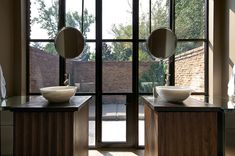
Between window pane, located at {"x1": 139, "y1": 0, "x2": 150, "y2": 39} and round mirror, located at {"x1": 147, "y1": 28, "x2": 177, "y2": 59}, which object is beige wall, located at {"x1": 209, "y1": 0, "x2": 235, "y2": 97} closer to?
round mirror, located at {"x1": 147, "y1": 28, "x2": 177, "y2": 59}

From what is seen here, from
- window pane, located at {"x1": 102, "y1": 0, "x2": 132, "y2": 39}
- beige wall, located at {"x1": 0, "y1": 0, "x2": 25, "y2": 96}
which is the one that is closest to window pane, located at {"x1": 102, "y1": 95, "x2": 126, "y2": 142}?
window pane, located at {"x1": 102, "y1": 0, "x2": 132, "y2": 39}

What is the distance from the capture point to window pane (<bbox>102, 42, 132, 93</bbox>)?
430 centimetres

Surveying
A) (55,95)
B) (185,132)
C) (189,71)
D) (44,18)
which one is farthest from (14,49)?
(185,132)

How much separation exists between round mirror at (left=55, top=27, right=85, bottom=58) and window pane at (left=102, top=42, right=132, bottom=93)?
0.49 meters

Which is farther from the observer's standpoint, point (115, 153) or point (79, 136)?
point (115, 153)

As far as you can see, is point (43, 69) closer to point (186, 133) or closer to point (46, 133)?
point (46, 133)

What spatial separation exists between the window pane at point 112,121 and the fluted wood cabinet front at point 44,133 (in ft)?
5.90

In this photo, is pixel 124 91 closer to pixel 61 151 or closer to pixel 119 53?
pixel 119 53

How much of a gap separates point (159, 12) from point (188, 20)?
0.47m

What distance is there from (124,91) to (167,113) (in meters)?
1.84

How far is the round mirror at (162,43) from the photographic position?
3816 mm

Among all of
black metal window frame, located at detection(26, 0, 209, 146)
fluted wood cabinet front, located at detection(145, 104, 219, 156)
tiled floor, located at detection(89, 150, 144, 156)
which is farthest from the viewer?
black metal window frame, located at detection(26, 0, 209, 146)

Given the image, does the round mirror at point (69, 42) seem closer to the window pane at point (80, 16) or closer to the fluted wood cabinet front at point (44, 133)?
the window pane at point (80, 16)

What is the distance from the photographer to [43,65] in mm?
4270
